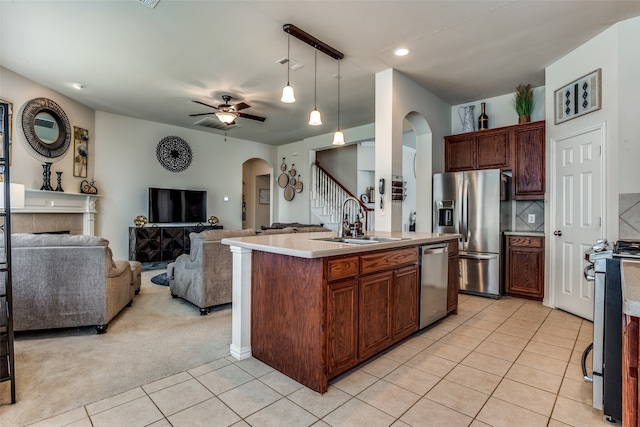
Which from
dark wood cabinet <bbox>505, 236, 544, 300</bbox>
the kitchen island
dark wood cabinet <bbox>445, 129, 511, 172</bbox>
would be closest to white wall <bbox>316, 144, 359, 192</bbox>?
dark wood cabinet <bbox>445, 129, 511, 172</bbox>

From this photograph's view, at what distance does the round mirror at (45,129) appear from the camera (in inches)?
179

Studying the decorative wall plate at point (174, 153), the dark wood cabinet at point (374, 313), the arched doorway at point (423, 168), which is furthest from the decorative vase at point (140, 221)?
the dark wood cabinet at point (374, 313)

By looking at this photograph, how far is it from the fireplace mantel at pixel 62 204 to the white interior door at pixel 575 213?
6.72m

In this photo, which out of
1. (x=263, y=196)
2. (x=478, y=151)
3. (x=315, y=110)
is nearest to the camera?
(x=315, y=110)

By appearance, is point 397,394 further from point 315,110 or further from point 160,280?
point 160,280

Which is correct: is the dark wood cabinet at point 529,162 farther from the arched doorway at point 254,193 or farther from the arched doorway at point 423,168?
the arched doorway at point 254,193

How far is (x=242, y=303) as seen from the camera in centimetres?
247

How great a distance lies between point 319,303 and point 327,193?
19.2 feet

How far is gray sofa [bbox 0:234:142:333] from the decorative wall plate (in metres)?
4.24

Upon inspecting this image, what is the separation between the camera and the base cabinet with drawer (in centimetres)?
198

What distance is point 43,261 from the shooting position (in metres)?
2.76

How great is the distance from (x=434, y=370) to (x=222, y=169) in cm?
669

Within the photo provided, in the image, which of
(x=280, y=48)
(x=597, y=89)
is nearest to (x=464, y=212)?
(x=597, y=89)

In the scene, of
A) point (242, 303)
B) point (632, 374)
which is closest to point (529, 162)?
point (632, 374)
